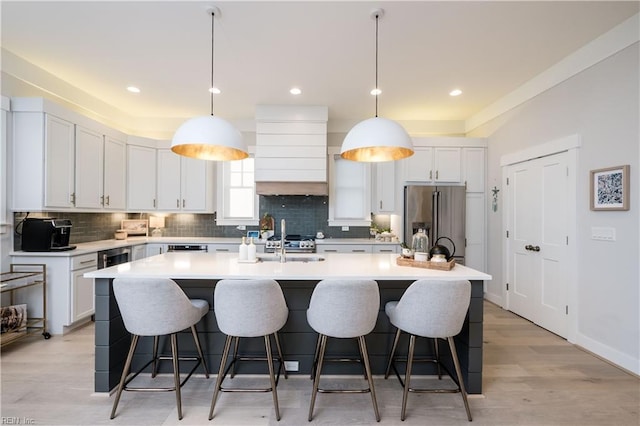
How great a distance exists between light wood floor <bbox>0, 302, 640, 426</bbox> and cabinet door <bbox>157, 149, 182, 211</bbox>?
8.42ft

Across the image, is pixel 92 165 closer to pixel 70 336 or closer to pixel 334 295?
pixel 70 336

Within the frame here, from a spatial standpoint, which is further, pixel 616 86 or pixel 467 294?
pixel 616 86

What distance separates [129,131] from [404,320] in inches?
209

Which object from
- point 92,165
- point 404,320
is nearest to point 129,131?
point 92,165

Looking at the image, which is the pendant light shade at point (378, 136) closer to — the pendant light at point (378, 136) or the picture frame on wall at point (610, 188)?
the pendant light at point (378, 136)

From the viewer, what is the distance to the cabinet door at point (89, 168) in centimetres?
365

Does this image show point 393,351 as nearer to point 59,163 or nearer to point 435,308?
point 435,308

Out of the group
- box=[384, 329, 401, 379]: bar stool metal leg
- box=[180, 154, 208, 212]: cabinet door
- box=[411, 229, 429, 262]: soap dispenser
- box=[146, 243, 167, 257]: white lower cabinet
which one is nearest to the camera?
box=[384, 329, 401, 379]: bar stool metal leg

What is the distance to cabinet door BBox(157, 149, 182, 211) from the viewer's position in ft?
15.8

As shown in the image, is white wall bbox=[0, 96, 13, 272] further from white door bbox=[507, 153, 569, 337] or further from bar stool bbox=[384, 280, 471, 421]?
white door bbox=[507, 153, 569, 337]

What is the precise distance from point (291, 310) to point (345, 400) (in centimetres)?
74

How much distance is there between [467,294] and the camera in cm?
189

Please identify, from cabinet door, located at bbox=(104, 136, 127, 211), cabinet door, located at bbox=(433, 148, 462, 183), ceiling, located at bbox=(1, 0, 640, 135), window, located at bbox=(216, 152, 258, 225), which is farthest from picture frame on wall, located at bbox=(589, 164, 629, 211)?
cabinet door, located at bbox=(104, 136, 127, 211)

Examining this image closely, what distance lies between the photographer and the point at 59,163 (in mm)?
3398
